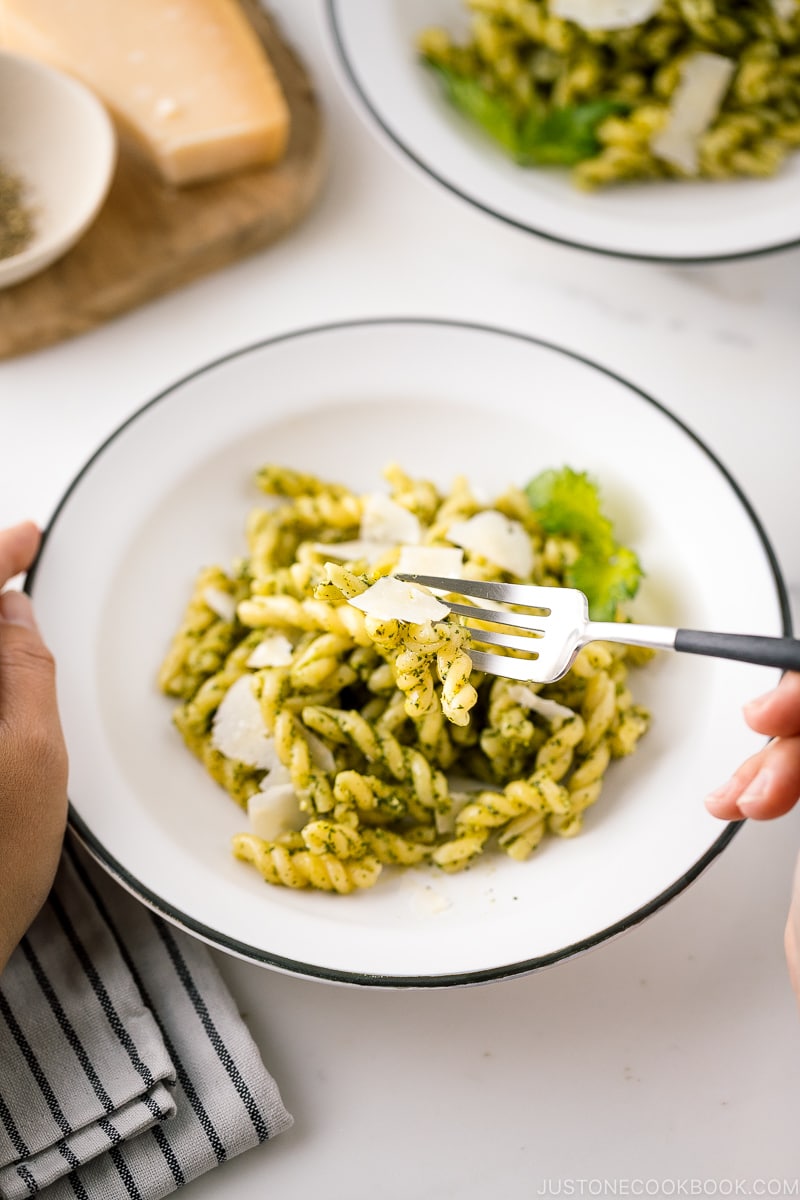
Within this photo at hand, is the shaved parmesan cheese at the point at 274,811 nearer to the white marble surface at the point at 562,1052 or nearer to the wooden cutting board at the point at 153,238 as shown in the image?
the white marble surface at the point at 562,1052

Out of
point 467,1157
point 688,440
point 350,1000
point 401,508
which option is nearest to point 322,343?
point 401,508

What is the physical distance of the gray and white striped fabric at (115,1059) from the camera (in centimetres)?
141

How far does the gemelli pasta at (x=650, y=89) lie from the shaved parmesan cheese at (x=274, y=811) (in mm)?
1354

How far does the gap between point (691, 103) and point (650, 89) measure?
0.42 ft

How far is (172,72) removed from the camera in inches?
88.4

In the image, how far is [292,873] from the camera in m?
1.51

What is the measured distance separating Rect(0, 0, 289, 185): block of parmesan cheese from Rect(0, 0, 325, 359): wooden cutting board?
0.04 metres

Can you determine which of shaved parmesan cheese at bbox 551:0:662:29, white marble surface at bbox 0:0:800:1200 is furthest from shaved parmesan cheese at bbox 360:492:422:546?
shaved parmesan cheese at bbox 551:0:662:29

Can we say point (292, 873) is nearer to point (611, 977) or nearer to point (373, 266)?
point (611, 977)

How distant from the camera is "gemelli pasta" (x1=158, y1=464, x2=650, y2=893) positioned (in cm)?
151

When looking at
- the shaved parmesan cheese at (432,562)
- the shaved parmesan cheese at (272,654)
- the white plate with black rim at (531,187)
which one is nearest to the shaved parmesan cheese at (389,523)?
the shaved parmesan cheese at (432,562)

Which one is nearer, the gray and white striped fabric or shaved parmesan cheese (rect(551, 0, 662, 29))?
the gray and white striped fabric

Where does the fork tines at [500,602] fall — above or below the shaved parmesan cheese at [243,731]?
above

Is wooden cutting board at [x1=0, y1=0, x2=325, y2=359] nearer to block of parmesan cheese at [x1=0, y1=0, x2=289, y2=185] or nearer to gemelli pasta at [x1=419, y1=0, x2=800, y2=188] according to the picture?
block of parmesan cheese at [x1=0, y1=0, x2=289, y2=185]
